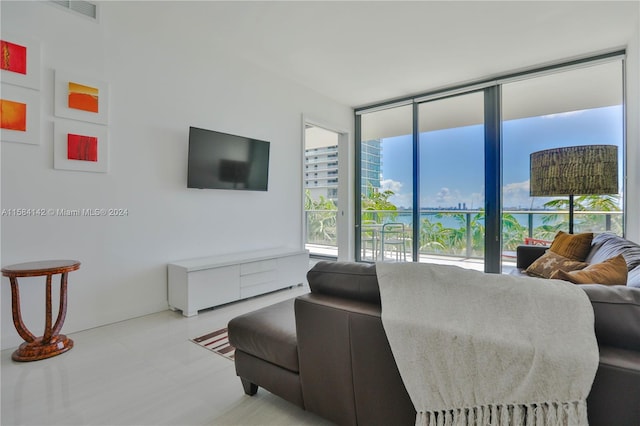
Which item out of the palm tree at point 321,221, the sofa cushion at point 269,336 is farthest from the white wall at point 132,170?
the palm tree at point 321,221

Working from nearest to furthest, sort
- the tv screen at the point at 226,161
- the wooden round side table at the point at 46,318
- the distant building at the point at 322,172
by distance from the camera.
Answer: the wooden round side table at the point at 46,318 < the tv screen at the point at 226,161 < the distant building at the point at 322,172

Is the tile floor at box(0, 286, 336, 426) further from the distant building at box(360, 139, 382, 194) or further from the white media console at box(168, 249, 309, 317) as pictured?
the distant building at box(360, 139, 382, 194)

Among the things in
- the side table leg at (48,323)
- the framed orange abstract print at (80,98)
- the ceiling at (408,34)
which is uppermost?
the ceiling at (408,34)

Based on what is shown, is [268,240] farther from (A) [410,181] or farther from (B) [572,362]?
(B) [572,362]

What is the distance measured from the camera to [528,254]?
9.95 feet

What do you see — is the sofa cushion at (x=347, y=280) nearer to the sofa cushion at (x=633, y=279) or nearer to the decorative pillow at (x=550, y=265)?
the sofa cushion at (x=633, y=279)

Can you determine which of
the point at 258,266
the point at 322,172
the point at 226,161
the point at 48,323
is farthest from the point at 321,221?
the point at 48,323

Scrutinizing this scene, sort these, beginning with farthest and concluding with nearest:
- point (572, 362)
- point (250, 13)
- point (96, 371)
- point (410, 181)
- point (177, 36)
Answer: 1. point (410, 181)
2. point (177, 36)
3. point (250, 13)
4. point (96, 371)
5. point (572, 362)

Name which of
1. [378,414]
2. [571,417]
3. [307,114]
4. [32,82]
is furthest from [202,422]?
[307,114]

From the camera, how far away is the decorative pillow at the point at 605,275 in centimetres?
135

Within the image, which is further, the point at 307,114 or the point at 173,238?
the point at 307,114

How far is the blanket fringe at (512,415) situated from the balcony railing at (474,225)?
3.71 metres

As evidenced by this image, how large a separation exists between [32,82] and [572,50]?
497cm

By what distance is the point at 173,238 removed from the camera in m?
3.18
